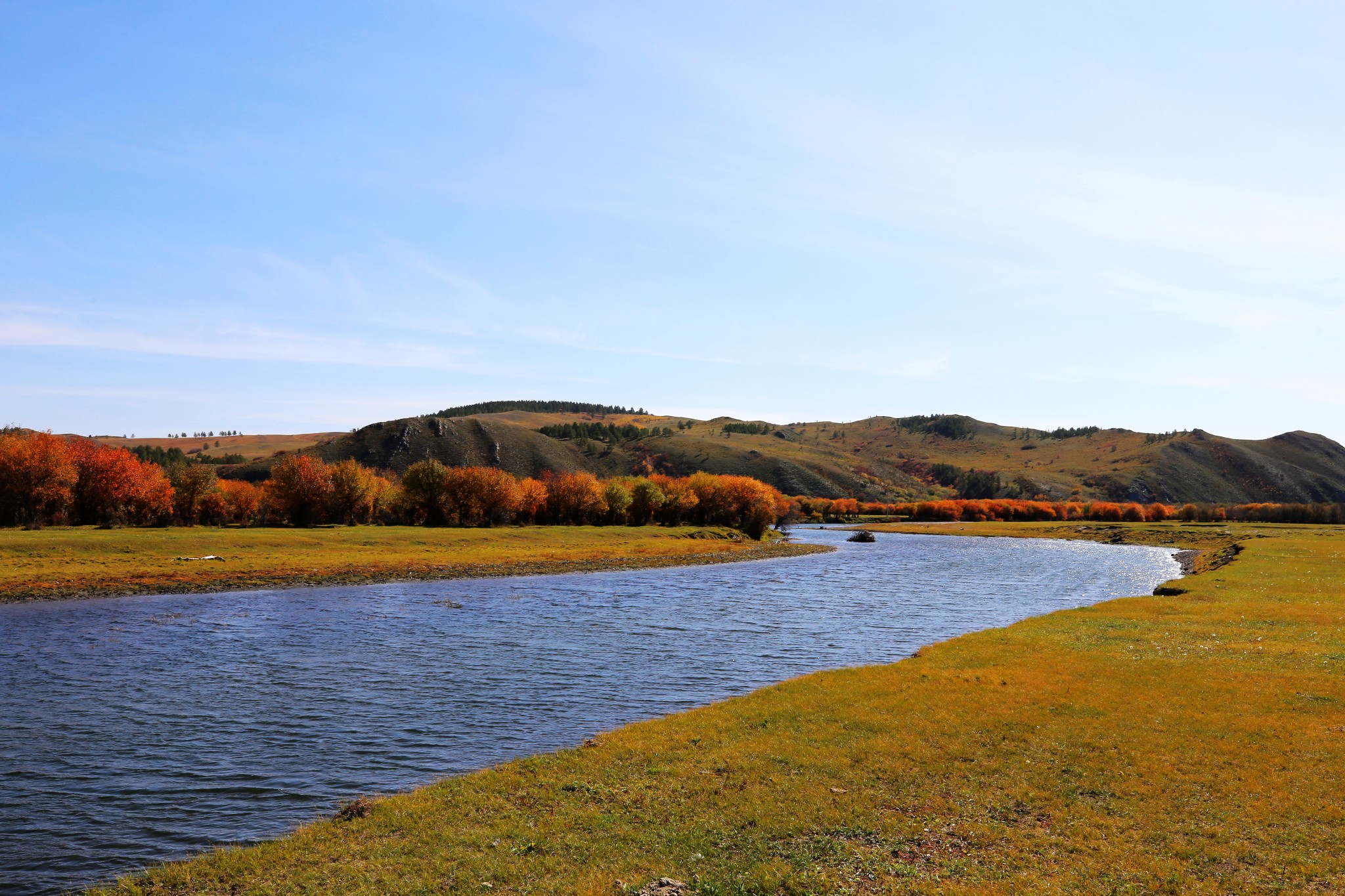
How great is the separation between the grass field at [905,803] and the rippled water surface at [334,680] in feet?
11.4

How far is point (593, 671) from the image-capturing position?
1423 inches

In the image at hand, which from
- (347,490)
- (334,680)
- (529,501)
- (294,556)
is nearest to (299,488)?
(347,490)

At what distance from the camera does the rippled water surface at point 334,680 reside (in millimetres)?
19844

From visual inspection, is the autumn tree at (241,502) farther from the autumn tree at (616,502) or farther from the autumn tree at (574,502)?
the autumn tree at (616,502)

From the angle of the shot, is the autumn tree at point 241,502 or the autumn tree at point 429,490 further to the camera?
the autumn tree at point 429,490

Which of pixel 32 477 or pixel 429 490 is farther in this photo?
pixel 429 490

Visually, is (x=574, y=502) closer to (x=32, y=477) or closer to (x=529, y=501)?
(x=529, y=501)

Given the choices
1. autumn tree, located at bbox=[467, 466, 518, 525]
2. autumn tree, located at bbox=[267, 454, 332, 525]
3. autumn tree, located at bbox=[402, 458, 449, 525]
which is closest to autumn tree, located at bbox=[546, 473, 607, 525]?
autumn tree, located at bbox=[467, 466, 518, 525]

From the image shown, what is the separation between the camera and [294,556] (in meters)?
86.2

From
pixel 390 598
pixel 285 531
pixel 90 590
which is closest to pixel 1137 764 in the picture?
pixel 390 598

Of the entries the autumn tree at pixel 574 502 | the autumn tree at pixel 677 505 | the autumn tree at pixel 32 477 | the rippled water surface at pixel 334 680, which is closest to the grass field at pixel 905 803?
the rippled water surface at pixel 334 680

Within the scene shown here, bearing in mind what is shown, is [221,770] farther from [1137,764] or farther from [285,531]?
[285,531]

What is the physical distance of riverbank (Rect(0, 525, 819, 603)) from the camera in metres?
65.7

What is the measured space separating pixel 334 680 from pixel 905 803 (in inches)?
1049
